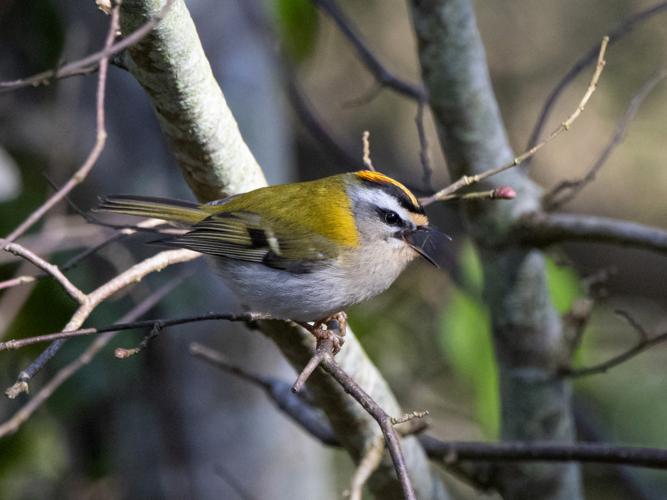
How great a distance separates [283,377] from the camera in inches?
144

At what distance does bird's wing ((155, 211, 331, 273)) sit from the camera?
2.42 metres

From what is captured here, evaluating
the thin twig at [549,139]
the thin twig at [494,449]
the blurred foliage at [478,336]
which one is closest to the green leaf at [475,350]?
the blurred foliage at [478,336]

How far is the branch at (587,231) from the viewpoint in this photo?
84.3 inches

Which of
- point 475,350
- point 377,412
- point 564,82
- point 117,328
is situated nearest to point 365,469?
point 377,412

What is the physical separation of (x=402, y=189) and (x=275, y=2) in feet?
3.98

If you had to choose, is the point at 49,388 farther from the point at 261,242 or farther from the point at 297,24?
the point at 297,24

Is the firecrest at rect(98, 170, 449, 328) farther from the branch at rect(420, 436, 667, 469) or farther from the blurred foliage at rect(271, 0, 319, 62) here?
the blurred foliage at rect(271, 0, 319, 62)

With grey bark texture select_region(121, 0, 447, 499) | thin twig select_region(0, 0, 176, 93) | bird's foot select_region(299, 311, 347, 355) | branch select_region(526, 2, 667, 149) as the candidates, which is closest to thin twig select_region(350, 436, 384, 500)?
grey bark texture select_region(121, 0, 447, 499)

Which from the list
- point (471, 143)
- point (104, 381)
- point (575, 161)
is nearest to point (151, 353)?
point (104, 381)

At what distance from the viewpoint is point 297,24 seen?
328 cm

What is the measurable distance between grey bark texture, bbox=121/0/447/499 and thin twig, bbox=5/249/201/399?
186mm

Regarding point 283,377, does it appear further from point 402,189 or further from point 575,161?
point 575,161

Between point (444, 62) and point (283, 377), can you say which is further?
point (283, 377)

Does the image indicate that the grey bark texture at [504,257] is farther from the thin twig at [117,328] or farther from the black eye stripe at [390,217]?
the thin twig at [117,328]
